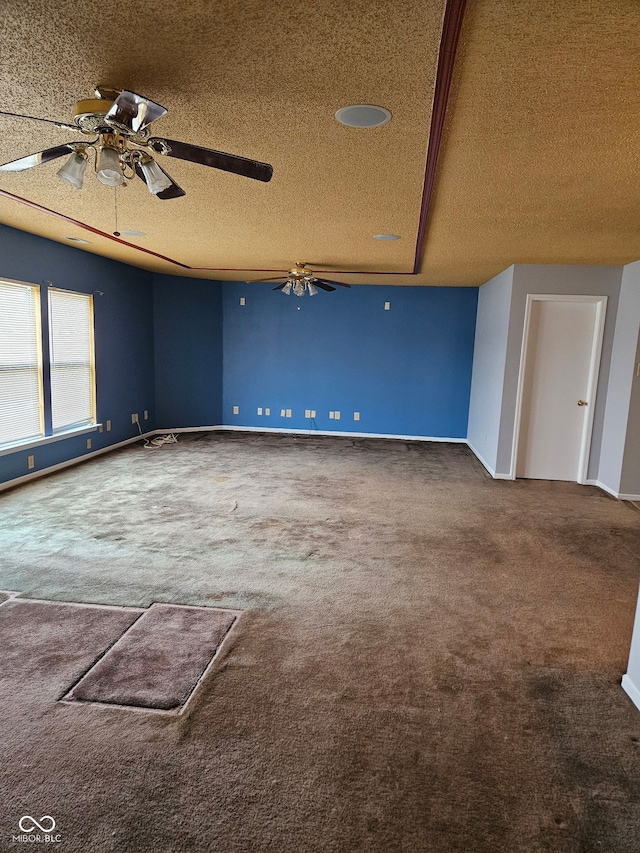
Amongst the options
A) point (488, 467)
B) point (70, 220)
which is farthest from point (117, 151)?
point (488, 467)

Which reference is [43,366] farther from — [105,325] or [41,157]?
[41,157]

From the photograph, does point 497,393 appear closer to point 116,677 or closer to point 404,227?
point 404,227

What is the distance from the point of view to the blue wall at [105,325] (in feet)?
16.2

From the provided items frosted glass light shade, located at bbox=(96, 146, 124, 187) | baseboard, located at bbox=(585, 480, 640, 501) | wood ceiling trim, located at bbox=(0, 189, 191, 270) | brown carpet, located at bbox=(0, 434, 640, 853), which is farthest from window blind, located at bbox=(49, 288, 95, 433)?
baseboard, located at bbox=(585, 480, 640, 501)

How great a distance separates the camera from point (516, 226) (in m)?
3.86

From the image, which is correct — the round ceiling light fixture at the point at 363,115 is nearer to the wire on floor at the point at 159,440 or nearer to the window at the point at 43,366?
the window at the point at 43,366

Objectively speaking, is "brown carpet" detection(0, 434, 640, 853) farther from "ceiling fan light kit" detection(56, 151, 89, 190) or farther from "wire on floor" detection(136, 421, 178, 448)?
"wire on floor" detection(136, 421, 178, 448)

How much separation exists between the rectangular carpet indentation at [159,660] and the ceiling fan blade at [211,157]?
2.15 metres

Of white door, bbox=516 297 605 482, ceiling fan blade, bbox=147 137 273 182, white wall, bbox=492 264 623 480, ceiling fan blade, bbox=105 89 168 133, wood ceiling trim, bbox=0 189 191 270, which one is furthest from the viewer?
white door, bbox=516 297 605 482

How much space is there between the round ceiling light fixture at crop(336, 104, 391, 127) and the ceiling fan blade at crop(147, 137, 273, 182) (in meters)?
0.48

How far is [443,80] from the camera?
181 centimetres

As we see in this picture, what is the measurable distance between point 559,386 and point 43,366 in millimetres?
5689

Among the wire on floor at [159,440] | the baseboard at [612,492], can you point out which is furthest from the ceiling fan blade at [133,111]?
the wire on floor at [159,440]

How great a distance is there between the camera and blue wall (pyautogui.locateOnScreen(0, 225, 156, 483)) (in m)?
4.94
